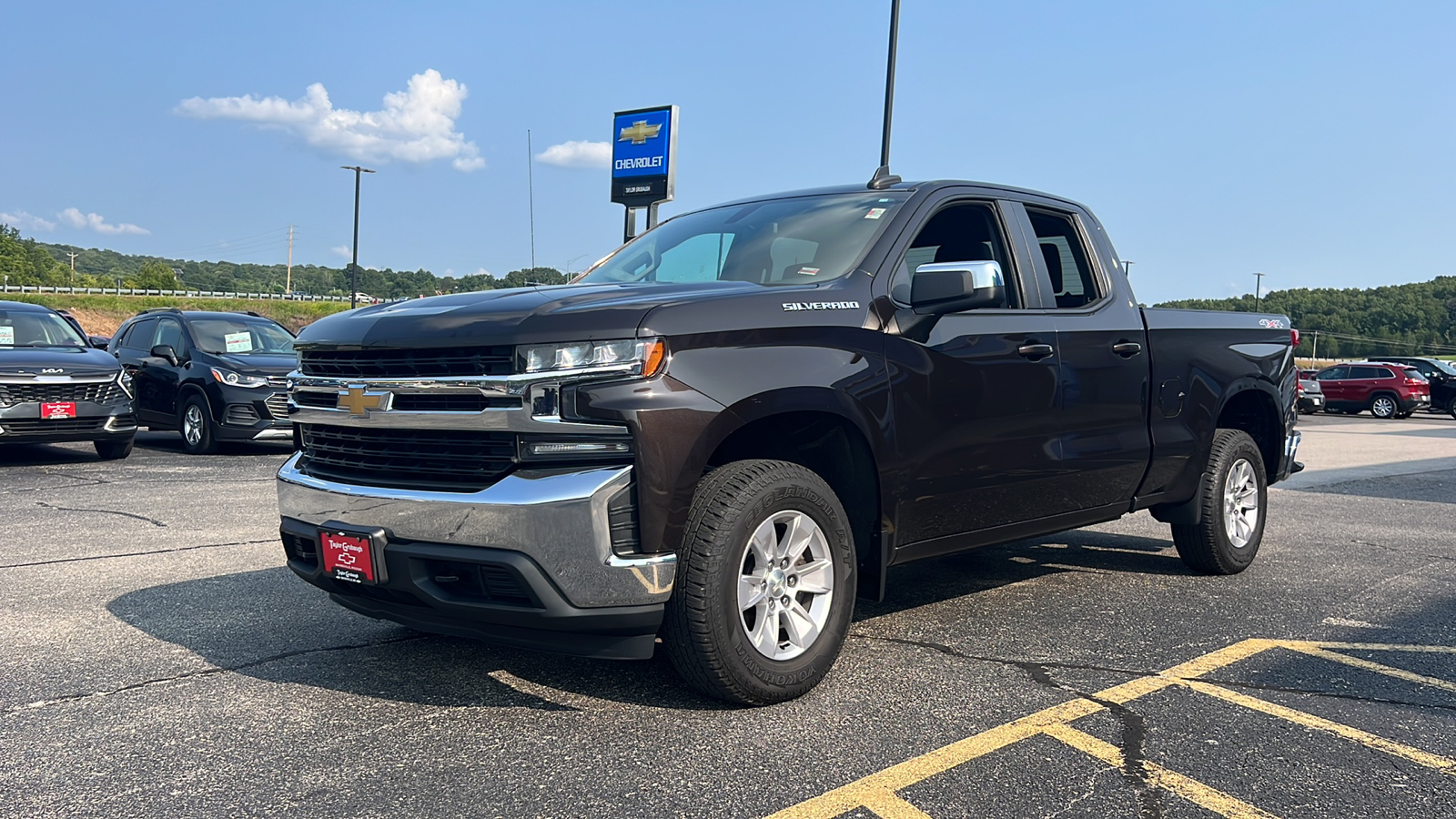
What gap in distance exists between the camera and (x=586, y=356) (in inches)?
134

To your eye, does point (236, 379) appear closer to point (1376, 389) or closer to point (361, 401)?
point (361, 401)

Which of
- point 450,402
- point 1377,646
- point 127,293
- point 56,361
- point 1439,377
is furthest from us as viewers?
point 127,293

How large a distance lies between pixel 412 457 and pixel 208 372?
10184mm

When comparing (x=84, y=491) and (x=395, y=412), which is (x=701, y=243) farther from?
(x=84, y=491)

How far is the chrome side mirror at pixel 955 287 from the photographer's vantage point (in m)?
4.10

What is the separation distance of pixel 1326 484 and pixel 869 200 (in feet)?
29.4

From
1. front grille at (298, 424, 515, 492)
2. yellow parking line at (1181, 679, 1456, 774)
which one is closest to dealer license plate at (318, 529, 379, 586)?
front grille at (298, 424, 515, 492)

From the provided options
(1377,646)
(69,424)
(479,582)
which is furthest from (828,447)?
(69,424)

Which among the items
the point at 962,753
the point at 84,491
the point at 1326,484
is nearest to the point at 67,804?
the point at 962,753

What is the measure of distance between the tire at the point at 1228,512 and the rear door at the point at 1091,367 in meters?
0.77

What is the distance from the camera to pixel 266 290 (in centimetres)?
10169

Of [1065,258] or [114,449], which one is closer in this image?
[1065,258]

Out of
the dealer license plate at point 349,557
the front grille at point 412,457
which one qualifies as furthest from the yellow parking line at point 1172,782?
the dealer license plate at point 349,557

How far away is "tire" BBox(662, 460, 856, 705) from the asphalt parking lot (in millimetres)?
152
